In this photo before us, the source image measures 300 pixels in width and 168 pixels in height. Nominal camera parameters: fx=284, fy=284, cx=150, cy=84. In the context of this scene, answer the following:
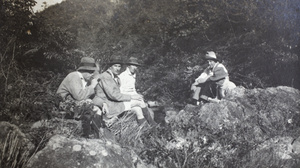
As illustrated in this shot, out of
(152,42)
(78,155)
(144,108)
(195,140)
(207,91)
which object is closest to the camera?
(78,155)

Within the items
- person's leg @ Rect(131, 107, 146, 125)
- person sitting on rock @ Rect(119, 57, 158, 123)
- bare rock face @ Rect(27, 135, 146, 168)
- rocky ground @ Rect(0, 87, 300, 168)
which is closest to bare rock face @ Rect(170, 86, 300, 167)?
rocky ground @ Rect(0, 87, 300, 168)

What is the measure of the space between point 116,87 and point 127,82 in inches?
8.5

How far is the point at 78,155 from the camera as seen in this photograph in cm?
309

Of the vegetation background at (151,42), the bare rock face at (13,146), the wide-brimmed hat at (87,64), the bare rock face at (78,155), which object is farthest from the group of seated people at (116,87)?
the bare rock face at (13,146)

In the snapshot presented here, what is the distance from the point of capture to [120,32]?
12.6 feet

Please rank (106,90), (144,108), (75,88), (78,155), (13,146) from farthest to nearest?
(144,108)
(106,90)
(75,88)
(78,155)
(13,146)

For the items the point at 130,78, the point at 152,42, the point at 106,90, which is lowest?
the point at 106,90

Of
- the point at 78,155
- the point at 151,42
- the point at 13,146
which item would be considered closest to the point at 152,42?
the point at 151,42

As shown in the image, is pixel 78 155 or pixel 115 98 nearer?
pixel 78 155

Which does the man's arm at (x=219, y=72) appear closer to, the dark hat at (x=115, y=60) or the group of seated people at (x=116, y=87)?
the group of seated people at (x=116, y=87)

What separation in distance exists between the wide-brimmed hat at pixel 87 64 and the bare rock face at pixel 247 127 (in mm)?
1318

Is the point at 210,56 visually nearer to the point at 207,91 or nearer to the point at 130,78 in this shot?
the point at 207,91

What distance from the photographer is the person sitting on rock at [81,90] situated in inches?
138

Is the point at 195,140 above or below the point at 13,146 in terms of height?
below
